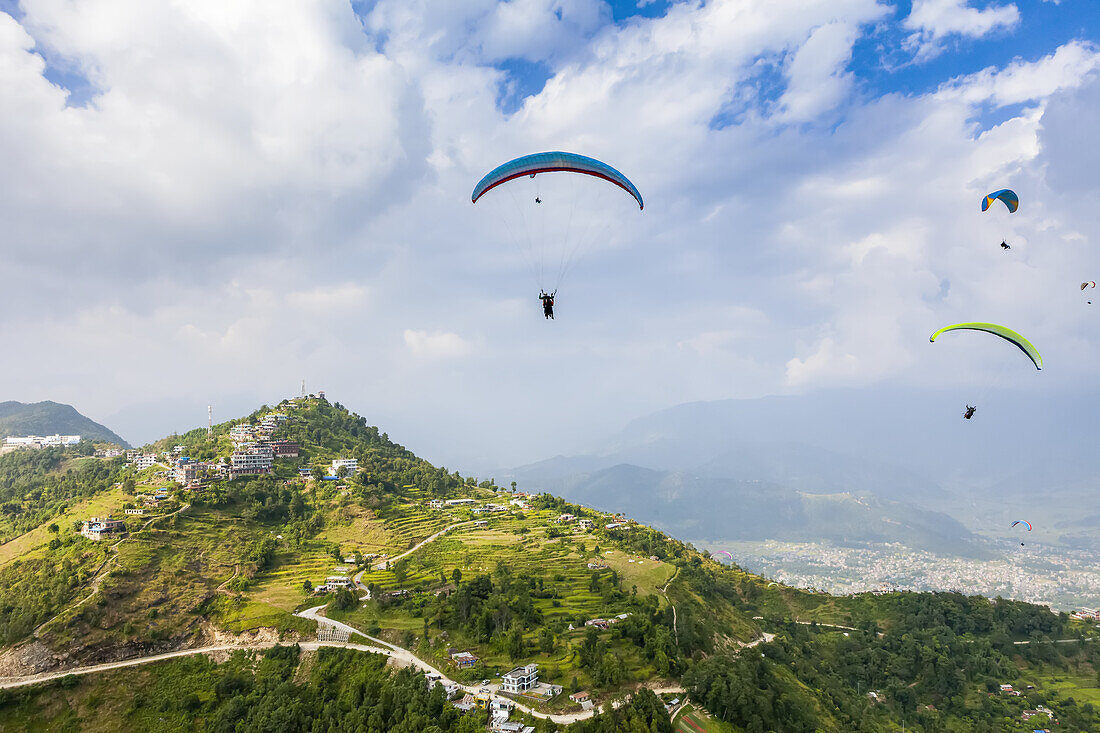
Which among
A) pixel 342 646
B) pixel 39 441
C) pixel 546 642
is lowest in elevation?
pixel 342 646

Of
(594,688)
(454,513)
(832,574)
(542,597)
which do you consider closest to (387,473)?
(454,513)

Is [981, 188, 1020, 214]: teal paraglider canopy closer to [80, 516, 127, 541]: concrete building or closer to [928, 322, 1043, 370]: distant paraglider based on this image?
[928, 322, 1043, 370]: distant paraglider

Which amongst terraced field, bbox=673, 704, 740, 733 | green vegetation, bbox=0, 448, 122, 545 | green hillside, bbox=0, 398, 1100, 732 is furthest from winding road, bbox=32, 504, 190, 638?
terraced field, bbox=673, 704, 740, 733

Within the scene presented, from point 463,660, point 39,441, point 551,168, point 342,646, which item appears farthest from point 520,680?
point 39,441

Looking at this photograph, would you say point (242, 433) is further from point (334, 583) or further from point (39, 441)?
point (39, 441)

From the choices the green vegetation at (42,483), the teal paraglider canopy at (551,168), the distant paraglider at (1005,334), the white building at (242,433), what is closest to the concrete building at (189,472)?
the green vegetation at (42,483)
